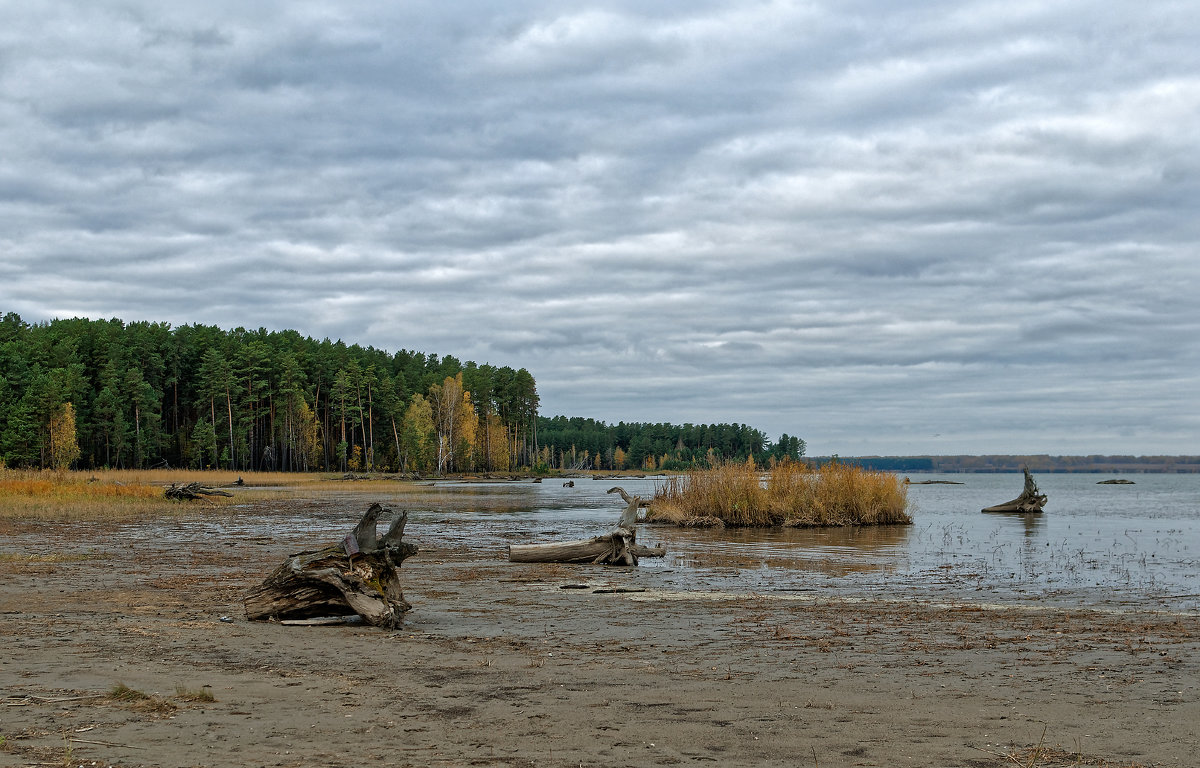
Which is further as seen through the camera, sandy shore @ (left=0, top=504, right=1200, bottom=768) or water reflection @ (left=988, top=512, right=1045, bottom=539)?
water reflection @ (left=988, top=512, right=1045, bottom=539)

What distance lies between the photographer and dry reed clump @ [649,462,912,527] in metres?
34.6

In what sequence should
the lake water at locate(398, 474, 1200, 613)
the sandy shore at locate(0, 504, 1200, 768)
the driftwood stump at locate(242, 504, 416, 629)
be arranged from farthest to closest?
1. the lake water at locate(398, 474, 1200, 613)
2. the driftwood stump at locate(242, 504, 416, 629)
3. the sandy shore at locate(0, 504, 1200, 768)

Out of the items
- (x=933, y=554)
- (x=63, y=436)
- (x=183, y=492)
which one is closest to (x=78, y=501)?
(x=183, y=492)

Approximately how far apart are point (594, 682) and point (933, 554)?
18257 millimetres

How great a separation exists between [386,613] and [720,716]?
5.93m

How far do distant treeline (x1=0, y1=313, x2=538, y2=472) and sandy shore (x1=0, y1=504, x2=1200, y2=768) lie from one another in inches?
3147

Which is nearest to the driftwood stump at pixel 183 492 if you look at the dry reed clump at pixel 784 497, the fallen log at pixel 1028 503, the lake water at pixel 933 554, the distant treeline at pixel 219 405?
the lake water at pixel 933 554

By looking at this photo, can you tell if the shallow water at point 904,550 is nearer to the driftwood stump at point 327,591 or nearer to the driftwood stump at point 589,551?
the driftwood stump at point 589,551

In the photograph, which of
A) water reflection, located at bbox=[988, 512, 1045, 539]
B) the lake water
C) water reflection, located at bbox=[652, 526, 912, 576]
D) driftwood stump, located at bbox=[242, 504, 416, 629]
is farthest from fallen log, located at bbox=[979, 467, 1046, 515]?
driftwood stump, located at bbox=[242, 504, 416, 629]

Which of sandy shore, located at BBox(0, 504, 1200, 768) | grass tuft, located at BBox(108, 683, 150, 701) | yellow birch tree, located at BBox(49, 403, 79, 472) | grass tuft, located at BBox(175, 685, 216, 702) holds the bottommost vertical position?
sandy shore, located at BBox(0, 504, 1200, 768)

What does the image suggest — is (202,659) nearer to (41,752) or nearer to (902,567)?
(41,752)

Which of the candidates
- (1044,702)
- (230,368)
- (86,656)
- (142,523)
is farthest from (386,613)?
(230,368)

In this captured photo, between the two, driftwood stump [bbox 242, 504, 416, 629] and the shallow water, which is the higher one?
driftwood stump [bbox 242, 504, 416, 629]

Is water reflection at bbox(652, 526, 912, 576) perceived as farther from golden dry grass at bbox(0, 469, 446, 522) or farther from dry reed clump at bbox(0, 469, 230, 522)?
dry reed clump at bbox(0, 469, 230, 522)
